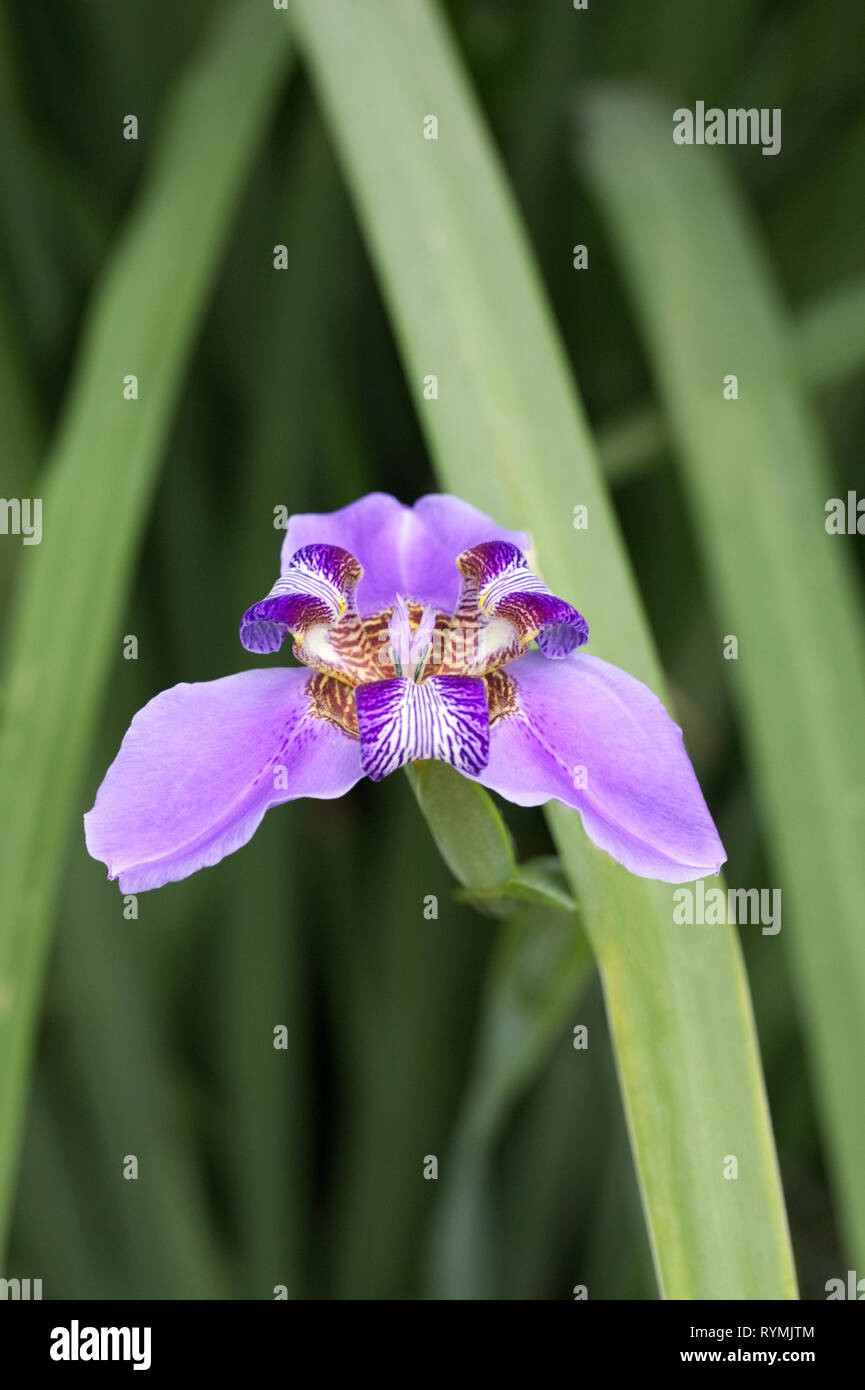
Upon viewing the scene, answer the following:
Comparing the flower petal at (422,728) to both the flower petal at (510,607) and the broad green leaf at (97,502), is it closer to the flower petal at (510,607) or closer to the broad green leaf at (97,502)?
the flower petal at (510,607)

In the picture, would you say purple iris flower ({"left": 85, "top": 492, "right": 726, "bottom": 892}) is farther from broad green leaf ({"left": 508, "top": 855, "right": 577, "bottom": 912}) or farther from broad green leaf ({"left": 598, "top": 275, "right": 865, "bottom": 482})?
broad green leaf ({"left": 598, "top": 275, "right": 865, "bottom": 482})

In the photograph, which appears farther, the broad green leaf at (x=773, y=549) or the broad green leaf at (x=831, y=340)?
the broad green leaf at (x=831, y=340)

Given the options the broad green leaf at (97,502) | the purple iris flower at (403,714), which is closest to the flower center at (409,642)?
the purple iris flower at (403,714)

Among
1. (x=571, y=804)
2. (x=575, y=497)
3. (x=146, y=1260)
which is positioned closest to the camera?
(x=571, y=804)

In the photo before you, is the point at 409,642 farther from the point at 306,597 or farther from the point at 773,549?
the point at 773,549

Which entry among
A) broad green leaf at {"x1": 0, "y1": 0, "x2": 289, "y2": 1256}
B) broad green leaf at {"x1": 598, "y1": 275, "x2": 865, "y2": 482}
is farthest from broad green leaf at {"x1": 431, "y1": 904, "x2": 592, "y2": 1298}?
broad green leaf at {"x1": 598, "y1": 275, "x2": 865, "y2": 482}
